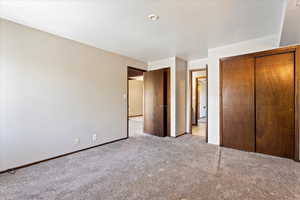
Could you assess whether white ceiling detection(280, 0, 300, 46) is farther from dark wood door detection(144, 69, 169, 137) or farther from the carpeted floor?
dark wood door detection(144, 69, 169, 137)

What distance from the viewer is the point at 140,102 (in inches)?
376

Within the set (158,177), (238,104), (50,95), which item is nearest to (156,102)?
(238,104)

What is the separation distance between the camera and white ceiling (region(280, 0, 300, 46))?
1.74 m

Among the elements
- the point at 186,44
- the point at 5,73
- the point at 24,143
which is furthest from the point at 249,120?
the point at 5,73

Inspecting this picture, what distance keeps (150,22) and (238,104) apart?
2.52 m

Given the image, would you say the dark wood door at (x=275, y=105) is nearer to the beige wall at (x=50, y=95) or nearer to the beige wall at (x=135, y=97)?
the beige wall at (x=50, y=95)

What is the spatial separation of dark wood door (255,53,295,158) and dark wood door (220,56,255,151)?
118 mm

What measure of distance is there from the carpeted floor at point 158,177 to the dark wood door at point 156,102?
147 cm

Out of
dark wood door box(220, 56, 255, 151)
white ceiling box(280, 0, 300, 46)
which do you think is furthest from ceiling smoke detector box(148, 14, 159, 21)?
dark wood door box(220, 56, 255, 151)

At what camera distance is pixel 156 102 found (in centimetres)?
449

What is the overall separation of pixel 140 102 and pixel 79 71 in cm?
659

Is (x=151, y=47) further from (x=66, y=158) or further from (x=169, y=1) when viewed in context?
(x=66, y=158)

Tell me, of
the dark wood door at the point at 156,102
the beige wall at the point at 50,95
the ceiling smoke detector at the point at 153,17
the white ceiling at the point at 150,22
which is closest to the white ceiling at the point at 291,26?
the white ceiling at the point at 150,22

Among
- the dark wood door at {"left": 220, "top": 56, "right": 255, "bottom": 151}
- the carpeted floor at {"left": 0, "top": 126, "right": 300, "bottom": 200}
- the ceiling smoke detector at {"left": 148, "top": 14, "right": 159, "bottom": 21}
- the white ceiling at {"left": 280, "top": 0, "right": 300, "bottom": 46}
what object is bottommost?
the carpeted floor at {"left": 0, "top": 126, "right": 300, "bottom": 200}
